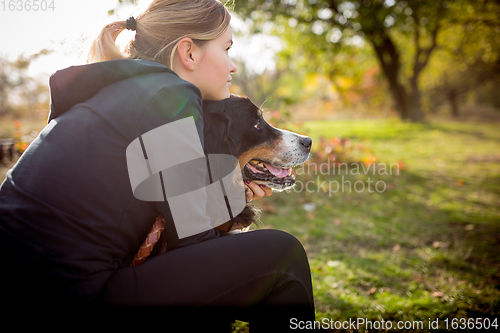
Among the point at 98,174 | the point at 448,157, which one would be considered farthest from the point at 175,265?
the point at 448,157

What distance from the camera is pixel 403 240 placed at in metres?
3.71

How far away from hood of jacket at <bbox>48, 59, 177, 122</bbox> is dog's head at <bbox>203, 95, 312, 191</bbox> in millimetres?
623

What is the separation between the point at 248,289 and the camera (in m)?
1.24

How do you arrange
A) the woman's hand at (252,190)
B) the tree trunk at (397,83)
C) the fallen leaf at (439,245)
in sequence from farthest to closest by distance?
1. the tree trunk at (397,83)
2. the fallen leaf at (439,245)
3. the woman's hand at (252,190)

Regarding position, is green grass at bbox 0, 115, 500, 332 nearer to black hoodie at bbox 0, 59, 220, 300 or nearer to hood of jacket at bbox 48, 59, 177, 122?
black hoodie at bbox 0, 59, 220, 300

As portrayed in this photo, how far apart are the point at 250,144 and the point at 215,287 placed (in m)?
1.26

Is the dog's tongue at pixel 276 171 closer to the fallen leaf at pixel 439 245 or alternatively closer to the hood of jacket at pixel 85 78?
the hood of jacket at pixel 85 78

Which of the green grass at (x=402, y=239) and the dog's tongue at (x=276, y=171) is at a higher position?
the dog's tongue at (x=276, y=171)

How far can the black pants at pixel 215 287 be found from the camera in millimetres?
1124

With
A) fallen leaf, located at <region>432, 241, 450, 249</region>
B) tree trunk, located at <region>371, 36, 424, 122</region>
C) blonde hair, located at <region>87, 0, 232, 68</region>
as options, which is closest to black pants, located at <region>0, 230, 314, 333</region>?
blonde hair, located at <region>87, 0, 232, 68</region>

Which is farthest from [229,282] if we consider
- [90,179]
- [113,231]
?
[90,179]

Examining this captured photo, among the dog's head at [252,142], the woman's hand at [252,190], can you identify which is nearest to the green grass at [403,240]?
the woman's hand at [252,190]

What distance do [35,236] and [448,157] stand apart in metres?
9.24

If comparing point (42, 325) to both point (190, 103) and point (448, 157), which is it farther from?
point (448, 157)
